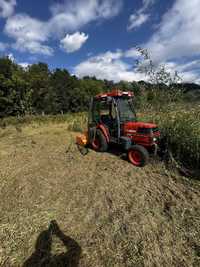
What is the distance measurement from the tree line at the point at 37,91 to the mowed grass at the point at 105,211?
32.8 feet

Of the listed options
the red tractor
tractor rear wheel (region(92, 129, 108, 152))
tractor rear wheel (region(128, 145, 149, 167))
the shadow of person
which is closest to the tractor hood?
the red tractor

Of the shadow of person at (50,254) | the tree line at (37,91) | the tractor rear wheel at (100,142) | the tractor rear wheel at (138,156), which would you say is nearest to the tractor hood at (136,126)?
the tractor rear wheel at (138,156)

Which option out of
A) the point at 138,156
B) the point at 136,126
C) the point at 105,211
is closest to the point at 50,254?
the point at 105,211

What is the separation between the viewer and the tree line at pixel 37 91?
74.4 feet

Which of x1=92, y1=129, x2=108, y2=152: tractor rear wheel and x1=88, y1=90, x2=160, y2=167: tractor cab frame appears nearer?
x1=88, y1=90, x2=160, y2=167: tractor cab frame

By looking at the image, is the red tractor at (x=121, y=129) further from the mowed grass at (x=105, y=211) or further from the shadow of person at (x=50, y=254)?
the shadow of person at (x=50, y=254)

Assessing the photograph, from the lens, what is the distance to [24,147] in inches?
266

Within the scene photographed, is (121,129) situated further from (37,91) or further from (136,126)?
(37,91)

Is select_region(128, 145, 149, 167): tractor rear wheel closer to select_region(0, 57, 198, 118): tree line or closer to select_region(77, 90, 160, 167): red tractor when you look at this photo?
select_region(77, 90, 160, 167): red tractor

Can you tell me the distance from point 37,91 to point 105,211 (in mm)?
28454

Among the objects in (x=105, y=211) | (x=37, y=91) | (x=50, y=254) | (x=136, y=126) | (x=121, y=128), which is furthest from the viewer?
(x=37, y=91)

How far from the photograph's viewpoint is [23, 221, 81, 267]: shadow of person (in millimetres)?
2105

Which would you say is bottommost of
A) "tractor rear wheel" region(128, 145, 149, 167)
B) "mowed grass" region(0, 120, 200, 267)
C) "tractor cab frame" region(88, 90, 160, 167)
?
"mowed grass" region(0, 120, 200, 267)

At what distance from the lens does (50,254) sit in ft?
7.27
